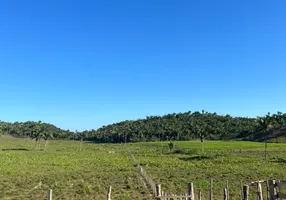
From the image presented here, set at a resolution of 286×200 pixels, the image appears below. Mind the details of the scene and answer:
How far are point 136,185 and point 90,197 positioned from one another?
6219 millimetres

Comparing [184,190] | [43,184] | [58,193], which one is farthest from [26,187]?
[184,190]

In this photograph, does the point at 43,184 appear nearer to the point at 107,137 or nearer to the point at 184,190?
the point at 184,190

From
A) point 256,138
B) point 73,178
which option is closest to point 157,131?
point 256,138

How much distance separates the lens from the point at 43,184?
3400cm

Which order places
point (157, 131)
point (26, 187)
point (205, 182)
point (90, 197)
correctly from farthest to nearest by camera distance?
point (157, 131) → point (205, 182) → point (26, 187) → point (90, 197)

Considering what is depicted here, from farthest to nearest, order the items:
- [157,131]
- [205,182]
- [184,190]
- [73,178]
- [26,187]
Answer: [157,131] → [73,178] → [205,182] → [26,187] → [184,190]

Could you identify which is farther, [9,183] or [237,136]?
[237,136]

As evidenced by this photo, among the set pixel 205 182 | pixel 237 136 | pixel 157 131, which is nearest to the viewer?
pixel 205 182

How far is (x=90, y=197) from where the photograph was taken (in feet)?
89.6

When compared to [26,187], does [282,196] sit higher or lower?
higher

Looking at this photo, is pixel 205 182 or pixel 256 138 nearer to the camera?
pixel 205 182

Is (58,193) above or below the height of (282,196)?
below

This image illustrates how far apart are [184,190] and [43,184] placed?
46.4 feet

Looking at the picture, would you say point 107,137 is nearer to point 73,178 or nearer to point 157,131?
point 157,131
